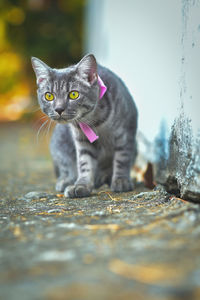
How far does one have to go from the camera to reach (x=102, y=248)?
1561 millimetres

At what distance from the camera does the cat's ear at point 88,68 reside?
2504mm

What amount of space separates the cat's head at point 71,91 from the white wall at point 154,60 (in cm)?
54

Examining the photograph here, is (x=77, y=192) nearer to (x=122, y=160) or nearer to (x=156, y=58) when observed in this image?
(x=122, y=160)

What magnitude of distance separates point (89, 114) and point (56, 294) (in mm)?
1606

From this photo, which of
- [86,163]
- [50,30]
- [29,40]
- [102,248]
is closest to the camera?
[102,248]

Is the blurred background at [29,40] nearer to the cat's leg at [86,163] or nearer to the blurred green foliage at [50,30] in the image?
the blurred green foliage at [50,30]

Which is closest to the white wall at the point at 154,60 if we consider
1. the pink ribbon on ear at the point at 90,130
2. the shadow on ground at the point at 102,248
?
the pink ribbon on ear at the point at 90,130

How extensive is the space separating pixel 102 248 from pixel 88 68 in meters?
1.37

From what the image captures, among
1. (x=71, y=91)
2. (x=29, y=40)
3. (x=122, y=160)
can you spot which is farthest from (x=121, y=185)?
(x=29, y=40)

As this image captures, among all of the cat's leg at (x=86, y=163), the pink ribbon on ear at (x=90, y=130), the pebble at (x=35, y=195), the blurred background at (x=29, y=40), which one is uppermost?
the blurred background at (x=29, y=40)

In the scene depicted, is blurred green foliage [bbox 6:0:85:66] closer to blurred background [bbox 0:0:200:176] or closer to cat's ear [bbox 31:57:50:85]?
blurred background [bbox 0:0:200:176]

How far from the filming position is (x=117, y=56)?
4.79 meters

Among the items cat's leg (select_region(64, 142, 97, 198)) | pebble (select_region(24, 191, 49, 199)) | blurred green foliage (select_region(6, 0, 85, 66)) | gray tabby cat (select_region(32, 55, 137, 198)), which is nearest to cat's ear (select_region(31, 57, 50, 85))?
gray tabby cat (select_region(32, 55, 137, 198))

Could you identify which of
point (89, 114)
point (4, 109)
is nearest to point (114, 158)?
point (89, 114)
